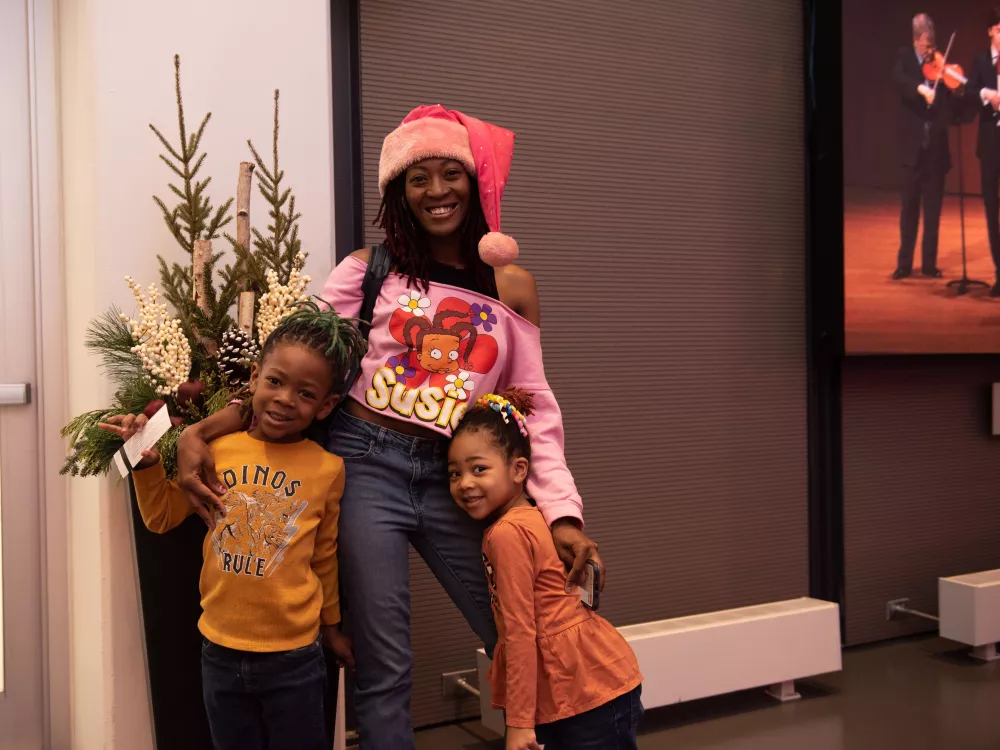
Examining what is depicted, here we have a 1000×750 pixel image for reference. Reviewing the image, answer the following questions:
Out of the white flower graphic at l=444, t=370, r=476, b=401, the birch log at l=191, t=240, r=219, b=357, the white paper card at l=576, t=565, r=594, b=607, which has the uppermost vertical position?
Answer: the birch log at l=191, t=240, r=219, b=357

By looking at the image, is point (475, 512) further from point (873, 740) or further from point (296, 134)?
point (873, 740)

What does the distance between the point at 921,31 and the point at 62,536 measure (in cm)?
310

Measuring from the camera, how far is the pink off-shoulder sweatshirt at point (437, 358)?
1.64 metres

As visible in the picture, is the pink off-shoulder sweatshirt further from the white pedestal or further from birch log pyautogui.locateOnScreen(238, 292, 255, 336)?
the white pedestal

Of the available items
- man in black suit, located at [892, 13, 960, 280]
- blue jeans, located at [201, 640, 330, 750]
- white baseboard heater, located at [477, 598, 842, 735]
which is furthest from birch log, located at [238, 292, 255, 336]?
man in black suit, located at [892, 13, 960, 280]

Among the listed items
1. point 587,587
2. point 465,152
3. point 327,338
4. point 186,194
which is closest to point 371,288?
point 327,338

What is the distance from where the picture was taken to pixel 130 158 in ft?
6.54

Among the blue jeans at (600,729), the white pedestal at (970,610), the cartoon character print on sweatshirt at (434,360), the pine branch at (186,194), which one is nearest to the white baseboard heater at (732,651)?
the white pedestal at (970,610)

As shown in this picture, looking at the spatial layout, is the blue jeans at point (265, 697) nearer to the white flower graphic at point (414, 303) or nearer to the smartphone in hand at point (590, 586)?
the smartphone in hand at point (590, 586)

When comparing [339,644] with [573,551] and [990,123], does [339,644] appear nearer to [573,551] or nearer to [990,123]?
[573,551]

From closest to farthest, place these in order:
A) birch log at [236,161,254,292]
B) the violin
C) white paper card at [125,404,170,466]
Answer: white paper card at [125,404,170,466] < birch log at [236,161,254,292] < the violin

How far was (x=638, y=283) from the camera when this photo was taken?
292cm

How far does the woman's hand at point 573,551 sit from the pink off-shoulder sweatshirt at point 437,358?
0.09 feet

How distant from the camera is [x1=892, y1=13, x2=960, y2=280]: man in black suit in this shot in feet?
10.3
